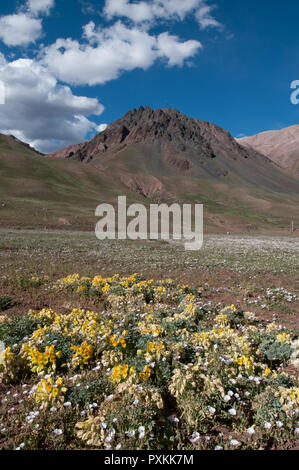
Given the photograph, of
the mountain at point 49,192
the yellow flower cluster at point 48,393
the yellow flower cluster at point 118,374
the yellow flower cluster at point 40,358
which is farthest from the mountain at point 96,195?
the yellow flower cluster at point 118,374

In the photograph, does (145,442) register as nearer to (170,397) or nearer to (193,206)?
(170,397)

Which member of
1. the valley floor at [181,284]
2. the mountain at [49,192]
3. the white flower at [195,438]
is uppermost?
the mountain at [49,192]

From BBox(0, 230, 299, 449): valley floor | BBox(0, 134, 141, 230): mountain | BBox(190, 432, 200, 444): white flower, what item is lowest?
BBox(190, 432, 200, 444): white flower

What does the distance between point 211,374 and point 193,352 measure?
811 millimetres

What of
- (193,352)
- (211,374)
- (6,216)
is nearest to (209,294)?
(193,352)

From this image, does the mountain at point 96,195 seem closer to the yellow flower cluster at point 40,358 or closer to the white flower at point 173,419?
the yellow flower cluster at point 40,358

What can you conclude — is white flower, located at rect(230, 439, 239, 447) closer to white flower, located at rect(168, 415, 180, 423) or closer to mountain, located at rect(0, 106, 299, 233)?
white flower, located at rect(168, 415, 180, 423)

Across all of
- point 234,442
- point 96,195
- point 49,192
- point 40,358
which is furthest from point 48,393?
point 96,195

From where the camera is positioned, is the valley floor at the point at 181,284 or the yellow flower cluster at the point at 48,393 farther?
the valley floor at the point at 181,284

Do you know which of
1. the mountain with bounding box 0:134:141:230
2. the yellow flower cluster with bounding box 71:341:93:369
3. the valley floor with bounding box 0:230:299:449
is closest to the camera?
the yellow flower cluster with bounding box 71:341:93:369

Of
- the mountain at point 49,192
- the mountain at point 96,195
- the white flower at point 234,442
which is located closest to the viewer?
the white flower at point 234,442

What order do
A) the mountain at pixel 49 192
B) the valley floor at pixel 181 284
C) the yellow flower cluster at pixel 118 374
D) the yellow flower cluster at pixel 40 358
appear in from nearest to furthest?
the yellow flower cluster at pixel 118 374 → the yellow flower cluster at pixel 40 358 → the valley floor at pixel 181 284 → the mountain at pixel 49 192

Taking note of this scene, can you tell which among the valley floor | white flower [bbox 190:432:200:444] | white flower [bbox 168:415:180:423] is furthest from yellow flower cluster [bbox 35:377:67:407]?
white flower [bbox 190:432:200:444]

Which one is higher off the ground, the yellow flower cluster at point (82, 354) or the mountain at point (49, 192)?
the mountain at point (49, 192)
